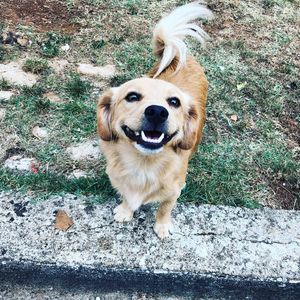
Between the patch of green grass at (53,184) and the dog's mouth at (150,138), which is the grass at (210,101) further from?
the dog's mouth at (150,138)

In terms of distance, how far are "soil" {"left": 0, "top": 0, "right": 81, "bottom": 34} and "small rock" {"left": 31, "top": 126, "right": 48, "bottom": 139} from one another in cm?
133

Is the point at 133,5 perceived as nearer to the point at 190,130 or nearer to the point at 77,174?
the point at 77,174

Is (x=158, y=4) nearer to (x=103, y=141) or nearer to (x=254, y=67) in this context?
(x=254, y=67)

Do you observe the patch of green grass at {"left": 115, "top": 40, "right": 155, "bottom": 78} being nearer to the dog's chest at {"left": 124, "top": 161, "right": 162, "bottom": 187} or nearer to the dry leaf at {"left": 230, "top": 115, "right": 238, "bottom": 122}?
the dry leaf at {"left": 230, "top": 115, "right": 238, "bottom": 122}

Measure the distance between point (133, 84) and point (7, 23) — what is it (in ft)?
7.84

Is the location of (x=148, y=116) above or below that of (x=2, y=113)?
above

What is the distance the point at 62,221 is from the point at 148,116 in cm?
98

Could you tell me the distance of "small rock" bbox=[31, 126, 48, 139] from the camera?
314 cm

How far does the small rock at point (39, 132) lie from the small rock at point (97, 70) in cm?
78

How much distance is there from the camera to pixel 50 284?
2453mm

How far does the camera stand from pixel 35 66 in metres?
3.62

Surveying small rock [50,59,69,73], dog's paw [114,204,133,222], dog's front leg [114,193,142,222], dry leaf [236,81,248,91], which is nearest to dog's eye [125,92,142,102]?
dog's front leg [114,193,142,222]

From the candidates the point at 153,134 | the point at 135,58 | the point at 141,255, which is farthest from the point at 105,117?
the point at 135,58

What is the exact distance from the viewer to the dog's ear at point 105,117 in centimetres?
229
